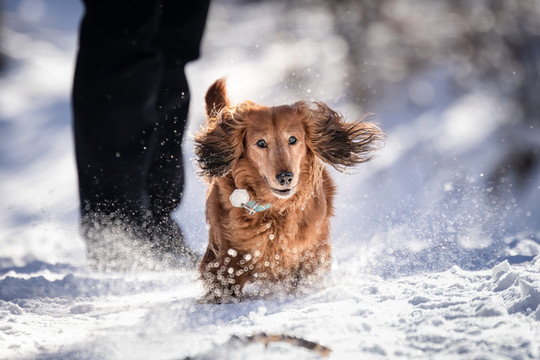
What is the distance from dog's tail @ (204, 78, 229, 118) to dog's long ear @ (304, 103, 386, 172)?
44cm

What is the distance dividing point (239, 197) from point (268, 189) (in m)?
0.13

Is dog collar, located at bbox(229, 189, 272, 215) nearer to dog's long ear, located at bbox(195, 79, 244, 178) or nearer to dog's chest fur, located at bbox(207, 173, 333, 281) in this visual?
dog's chest fur, located at bbox(207, 173, 333, 281)

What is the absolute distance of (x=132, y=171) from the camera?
2545 millimetres

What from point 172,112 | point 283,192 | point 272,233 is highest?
point 172,112

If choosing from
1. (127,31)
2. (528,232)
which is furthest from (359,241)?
(127,31)

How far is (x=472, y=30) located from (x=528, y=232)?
3.57 feet

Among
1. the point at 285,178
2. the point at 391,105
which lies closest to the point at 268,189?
the point at 285,178

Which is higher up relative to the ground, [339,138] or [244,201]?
[339,138]

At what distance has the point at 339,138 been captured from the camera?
90.9 inches

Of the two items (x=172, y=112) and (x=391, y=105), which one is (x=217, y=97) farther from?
(x=391, y=105)

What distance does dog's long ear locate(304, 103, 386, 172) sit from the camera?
2.22m

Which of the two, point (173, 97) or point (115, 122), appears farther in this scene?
point (173, 97)

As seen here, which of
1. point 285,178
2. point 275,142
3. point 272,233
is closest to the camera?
point 285,178

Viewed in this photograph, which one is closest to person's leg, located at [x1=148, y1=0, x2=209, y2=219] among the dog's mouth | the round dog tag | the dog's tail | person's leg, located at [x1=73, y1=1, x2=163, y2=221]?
person's leg, located at [x1=73, y1=1, x2=163, y2=221]
